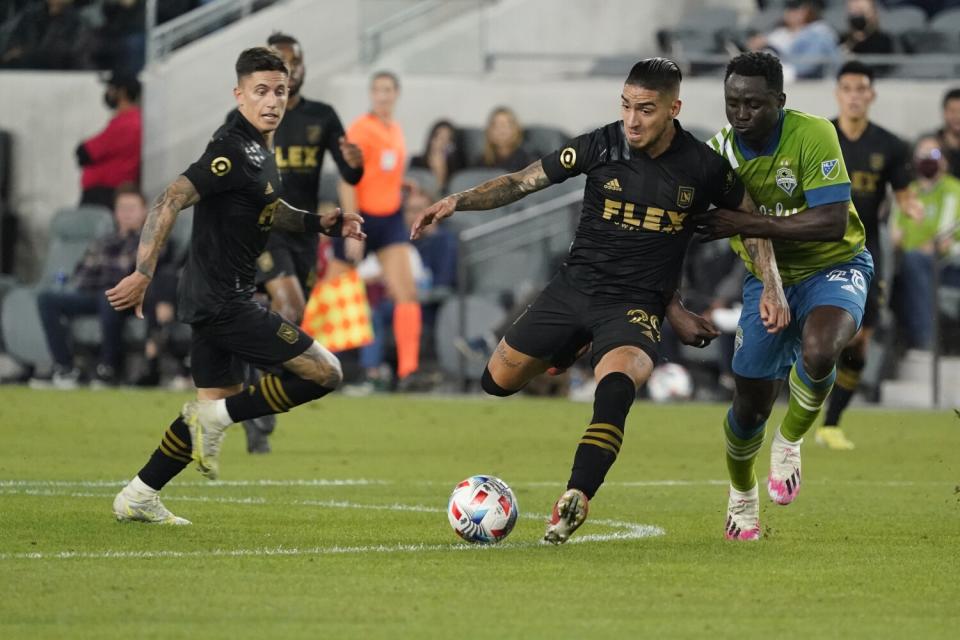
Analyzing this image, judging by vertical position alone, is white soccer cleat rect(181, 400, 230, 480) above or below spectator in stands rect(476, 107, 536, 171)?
below

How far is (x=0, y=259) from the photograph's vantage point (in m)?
22.6

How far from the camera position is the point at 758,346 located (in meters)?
8.96

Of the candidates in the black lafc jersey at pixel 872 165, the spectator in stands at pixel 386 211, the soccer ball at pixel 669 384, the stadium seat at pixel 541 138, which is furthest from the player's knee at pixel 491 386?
the stadium seat at pixel 541 138

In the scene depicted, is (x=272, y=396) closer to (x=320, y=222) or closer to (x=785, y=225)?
(x=320, y=222)

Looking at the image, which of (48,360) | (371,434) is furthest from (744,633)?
(48,360)

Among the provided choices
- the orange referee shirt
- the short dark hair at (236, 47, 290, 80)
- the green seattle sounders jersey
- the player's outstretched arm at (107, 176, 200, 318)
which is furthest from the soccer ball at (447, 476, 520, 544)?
the orange referee shirt

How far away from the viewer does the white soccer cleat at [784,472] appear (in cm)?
909

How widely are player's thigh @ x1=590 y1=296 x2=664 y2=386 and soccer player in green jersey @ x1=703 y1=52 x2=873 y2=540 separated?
46 centimetres

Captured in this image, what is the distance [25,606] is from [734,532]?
3522 mm

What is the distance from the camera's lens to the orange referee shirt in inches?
685

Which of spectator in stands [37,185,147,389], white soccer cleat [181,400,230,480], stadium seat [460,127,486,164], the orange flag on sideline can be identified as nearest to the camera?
white soccer cleat [181,400,230,480]

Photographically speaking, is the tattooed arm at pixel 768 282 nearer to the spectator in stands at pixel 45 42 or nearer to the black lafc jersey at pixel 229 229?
the black lafc jersey at pixel 229 229

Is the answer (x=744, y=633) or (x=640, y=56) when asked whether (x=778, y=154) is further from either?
(x=640, y=56)

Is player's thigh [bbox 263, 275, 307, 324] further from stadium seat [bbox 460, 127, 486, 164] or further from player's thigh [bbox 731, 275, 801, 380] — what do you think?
stadium seat [bbox 460, 127, 486, 164]
